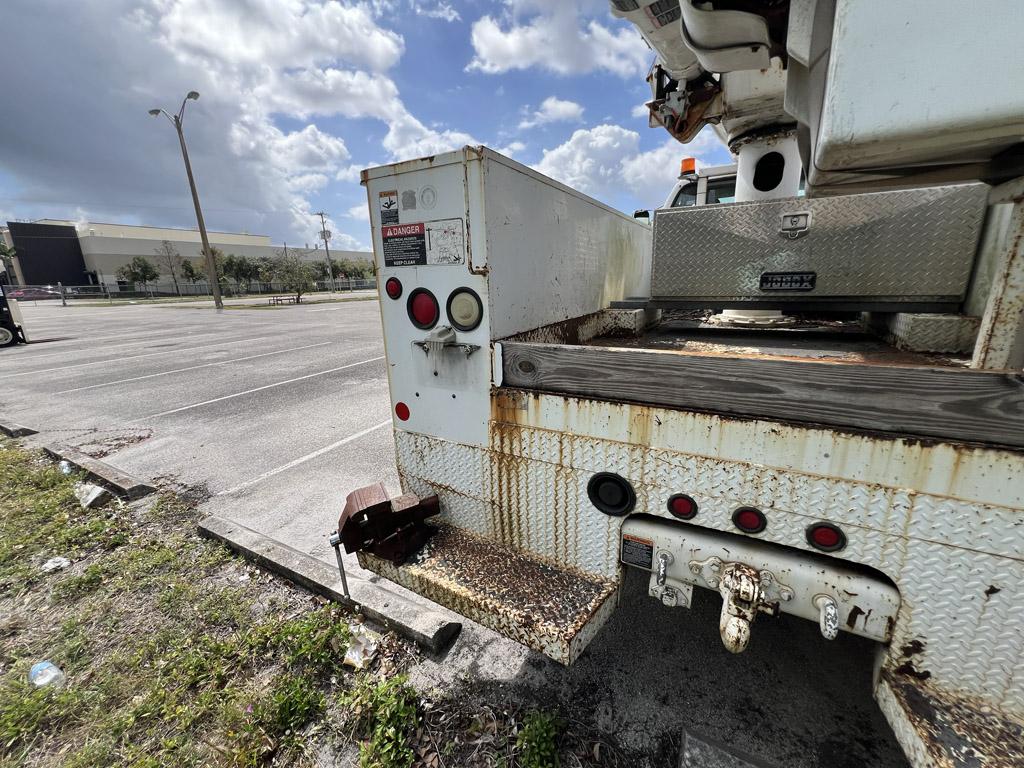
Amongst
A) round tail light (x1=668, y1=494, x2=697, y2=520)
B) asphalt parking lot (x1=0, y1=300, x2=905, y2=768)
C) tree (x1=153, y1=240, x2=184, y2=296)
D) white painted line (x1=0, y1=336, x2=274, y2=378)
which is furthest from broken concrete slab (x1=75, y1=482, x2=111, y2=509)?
tree (x1=153, y1=240, x2=184, y2=296)

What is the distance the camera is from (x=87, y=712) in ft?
6.33

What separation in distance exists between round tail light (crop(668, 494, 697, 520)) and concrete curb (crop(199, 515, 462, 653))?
141 cm

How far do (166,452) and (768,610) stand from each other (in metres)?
5.70

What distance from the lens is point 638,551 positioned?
1.63 meters

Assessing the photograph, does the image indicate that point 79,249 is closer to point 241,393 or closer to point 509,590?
point 241,393

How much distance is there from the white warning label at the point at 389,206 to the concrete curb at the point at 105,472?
3.67m

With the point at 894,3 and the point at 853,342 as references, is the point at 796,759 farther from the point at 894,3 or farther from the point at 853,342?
the point at 894,3

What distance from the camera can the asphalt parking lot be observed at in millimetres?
1773

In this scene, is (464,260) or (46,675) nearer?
(464,260)

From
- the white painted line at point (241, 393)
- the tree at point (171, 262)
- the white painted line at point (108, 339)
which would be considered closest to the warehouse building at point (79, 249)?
the tree at point (171, 262)

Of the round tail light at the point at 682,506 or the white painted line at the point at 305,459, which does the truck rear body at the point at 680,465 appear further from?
the white painted line at the point at 305,459

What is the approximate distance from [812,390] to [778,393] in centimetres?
8

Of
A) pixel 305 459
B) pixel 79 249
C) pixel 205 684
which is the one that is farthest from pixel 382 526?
pixel 79 249

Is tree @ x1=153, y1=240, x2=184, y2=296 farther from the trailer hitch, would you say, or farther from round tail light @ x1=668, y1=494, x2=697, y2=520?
round tail light @ x1=668, y1=494, x2=697, y2=520
